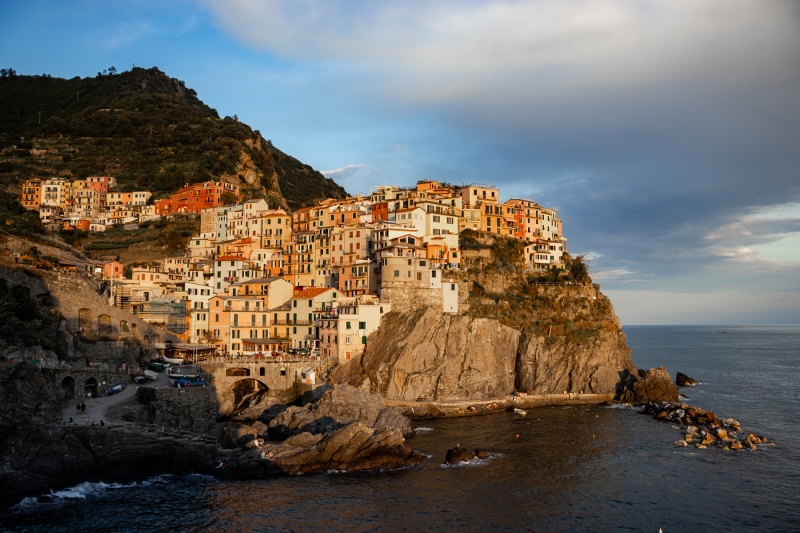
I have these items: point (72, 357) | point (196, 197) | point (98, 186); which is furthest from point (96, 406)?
point (98, 186)

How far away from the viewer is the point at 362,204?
330 feet

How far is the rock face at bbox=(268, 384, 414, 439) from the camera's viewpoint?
52.2m

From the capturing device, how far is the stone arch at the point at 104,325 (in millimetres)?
61375

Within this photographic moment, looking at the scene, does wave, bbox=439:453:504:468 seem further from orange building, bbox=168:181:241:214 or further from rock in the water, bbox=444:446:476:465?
orange building, bbox=168:181:241:214

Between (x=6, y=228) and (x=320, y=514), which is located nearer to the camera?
(x=320, y=514)

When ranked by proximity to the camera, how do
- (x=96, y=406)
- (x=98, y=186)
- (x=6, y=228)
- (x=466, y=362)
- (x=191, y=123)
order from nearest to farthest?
1. (x=96, y=406)
2. (x=466, y=362)
3. (x=6, y=228)
4. (x=98, y=186)
5. (x=191, y=123)

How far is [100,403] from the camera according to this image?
1897 inches

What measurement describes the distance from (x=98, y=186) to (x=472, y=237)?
260 ft

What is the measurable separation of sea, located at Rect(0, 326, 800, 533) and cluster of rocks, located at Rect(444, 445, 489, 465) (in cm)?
73

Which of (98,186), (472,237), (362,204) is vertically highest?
(98,186)

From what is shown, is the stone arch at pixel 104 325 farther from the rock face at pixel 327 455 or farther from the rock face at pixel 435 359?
the rock face at pixel 327 455

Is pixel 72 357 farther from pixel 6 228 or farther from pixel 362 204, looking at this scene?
pixel 362 204

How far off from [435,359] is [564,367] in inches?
640

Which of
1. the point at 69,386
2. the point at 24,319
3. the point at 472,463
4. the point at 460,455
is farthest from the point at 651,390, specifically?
the point at 24,319
